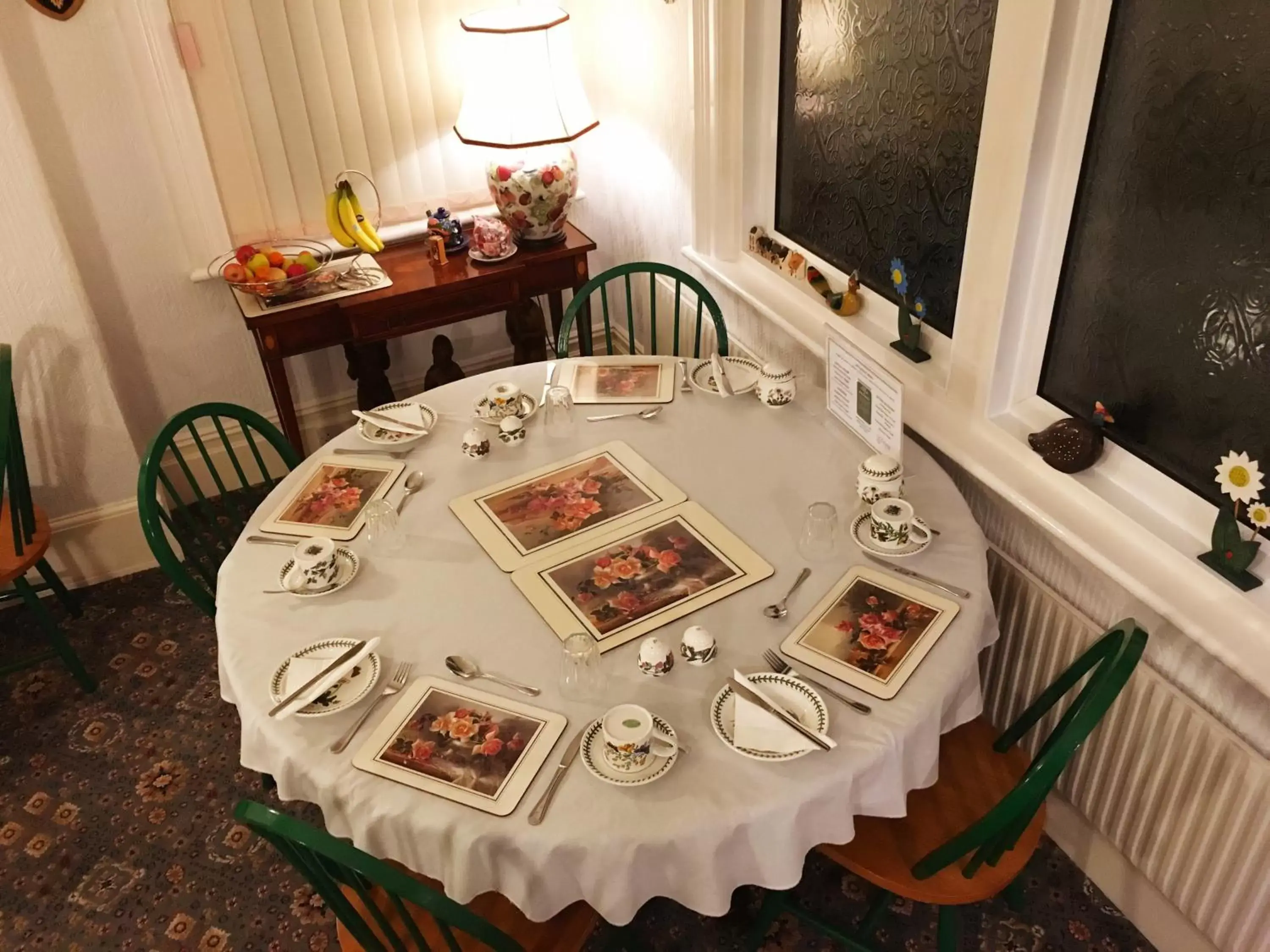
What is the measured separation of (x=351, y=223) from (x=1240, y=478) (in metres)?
2.32

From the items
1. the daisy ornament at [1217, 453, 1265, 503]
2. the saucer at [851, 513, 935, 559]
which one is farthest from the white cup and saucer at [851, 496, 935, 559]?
the daisy ornament at [1217, 453, 1265, 503]

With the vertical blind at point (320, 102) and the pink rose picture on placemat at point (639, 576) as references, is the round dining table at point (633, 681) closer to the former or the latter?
the pink rose picture on placemat at point (639, 576)

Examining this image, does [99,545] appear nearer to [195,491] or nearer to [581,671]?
[195,491]

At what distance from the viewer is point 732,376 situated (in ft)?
7.14

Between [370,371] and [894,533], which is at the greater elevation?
[894,533]

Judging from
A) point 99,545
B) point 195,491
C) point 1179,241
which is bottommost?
point 99,545

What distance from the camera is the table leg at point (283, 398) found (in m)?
2.72

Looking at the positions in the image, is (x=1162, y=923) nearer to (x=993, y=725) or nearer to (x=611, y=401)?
(x=993, y=725)

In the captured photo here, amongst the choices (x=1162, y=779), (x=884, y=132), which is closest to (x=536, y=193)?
(x=884, y=132)

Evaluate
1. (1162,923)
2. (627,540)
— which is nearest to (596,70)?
(627,540)

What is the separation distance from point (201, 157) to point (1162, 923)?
9.64 ft

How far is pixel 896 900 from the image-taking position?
1.96 m

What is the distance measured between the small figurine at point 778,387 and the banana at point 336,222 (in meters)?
1.41

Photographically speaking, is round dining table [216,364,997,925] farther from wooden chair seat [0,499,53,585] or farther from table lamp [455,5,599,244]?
table lamp [455,5,599,244]
